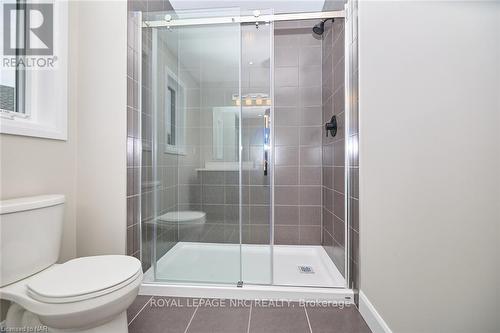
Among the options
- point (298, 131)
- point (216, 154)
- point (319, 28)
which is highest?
point (319, 28)

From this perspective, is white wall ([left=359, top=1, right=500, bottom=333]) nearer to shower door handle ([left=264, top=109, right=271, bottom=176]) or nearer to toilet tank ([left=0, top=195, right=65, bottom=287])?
shower door handle ([left=264, top=109, right=271, bottom=176])

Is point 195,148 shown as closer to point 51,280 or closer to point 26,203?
point 26,203

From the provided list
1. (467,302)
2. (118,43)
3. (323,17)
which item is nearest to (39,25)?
(118,43)

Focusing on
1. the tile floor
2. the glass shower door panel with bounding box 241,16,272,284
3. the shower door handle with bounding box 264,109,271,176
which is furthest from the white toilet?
the shower door handle with bounding box 264,109,271,176

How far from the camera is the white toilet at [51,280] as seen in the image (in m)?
0.90

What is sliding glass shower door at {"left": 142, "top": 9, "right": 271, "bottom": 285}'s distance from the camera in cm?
176

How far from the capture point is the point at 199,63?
184 centimetres

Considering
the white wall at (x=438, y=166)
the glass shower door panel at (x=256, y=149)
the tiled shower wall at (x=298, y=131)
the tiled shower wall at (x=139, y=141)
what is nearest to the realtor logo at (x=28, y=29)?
the tiled shower wall at (x=139, y=141)

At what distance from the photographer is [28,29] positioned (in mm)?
1396

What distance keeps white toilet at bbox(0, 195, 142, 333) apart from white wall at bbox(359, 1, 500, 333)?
1226 mm

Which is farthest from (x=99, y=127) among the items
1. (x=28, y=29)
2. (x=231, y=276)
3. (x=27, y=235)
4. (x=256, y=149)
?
(x=231, y=276)

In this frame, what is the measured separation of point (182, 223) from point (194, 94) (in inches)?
41.2

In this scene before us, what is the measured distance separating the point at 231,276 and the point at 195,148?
99cm

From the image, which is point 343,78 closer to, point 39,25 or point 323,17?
point 323,17
